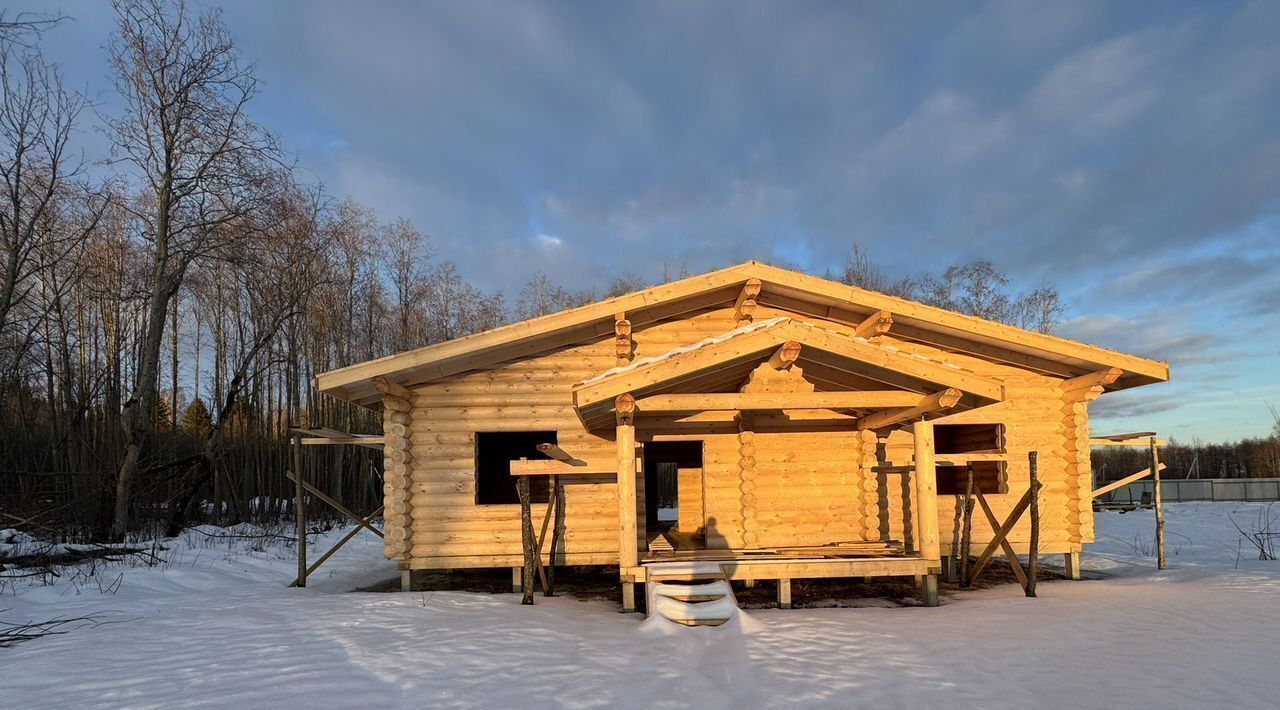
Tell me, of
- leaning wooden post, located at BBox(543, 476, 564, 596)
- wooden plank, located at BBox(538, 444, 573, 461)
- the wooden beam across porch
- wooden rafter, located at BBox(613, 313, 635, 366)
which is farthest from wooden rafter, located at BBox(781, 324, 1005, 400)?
leaning wooden post, located at BBox(543, 476, 564, 596)

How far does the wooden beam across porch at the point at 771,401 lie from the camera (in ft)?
27.2

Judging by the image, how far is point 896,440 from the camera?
11.3 m

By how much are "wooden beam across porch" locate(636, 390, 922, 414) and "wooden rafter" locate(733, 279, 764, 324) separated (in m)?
2.79

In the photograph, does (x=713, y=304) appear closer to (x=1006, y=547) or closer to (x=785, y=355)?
(x=785, y=355)

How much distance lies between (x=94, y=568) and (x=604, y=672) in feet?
31.7

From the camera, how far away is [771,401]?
27.7 ft

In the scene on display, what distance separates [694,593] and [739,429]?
360cm

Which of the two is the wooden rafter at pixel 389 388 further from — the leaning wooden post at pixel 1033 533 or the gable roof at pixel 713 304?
the leaning wooden post at pixel 1033 533

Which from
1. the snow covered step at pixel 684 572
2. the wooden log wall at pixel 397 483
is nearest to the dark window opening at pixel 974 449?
the snow covered step at pixel 684 572

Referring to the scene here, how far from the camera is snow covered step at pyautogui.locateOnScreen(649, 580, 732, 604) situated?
7828mm

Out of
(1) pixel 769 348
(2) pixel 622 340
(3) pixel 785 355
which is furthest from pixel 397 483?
(3) pixel 785 355

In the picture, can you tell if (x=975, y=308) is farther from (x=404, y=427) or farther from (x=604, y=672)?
(x=604, y=672)

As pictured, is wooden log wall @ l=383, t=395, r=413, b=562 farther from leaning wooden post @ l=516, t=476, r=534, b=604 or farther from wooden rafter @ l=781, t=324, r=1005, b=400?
wooden rafter @ l=781, t=324, r=1005, b=400

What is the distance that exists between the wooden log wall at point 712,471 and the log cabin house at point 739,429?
0.02 metres
